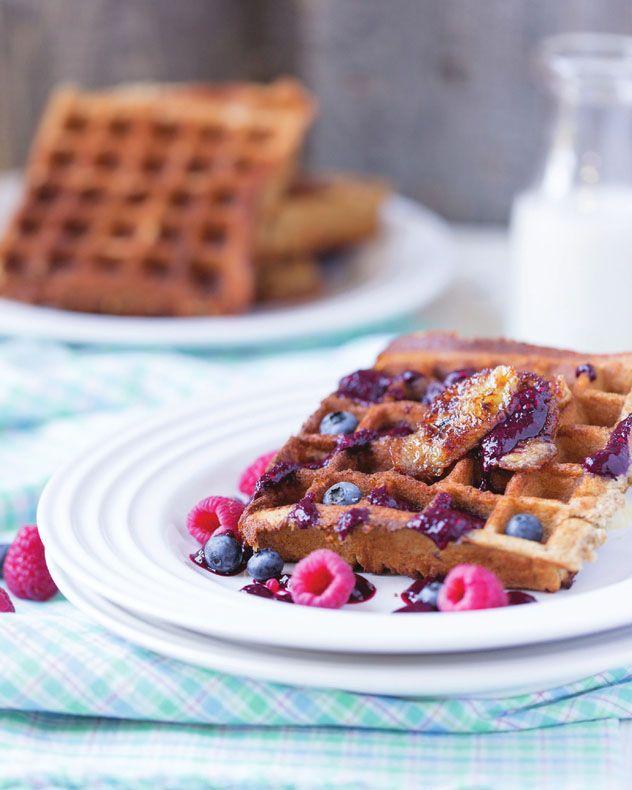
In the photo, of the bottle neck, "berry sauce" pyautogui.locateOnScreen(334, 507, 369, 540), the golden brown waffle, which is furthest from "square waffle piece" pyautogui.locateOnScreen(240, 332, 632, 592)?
the golden brown waffle

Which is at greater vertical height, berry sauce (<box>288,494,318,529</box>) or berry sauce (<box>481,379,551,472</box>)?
berry sauce (<box>481,379,551,472</box>)

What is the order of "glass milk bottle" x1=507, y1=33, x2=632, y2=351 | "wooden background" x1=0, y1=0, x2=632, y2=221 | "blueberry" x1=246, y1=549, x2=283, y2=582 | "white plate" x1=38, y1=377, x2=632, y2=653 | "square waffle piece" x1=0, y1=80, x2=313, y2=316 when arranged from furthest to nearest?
"wooden background" x1=0, y1=0, x2=632, y2=221 → "square waffle piece" x1=0, y1=80, x2=313, y2=316 → "glass milk bottle" x1=507, y1=33, x2=632, y2=351 → "blueberry" x1=246, y1=549, x2=283, y2=582 → "white plate" x1=38, y1=377, x2=632, y2=653

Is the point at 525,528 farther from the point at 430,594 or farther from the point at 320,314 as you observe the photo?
the point at 320,314

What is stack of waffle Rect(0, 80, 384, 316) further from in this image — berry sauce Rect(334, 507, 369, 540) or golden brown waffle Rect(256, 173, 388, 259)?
berry sauce Rect(334, 507, 369, 540)

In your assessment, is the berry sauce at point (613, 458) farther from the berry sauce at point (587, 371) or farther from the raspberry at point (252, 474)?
the raspberry at point (252, 474)

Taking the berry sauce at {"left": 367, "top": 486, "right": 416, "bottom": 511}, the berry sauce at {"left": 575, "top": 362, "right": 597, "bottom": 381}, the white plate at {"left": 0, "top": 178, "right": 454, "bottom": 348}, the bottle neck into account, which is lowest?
the white plate at {"left": 0, "top": 178, "right": 454, "bottom": 348}

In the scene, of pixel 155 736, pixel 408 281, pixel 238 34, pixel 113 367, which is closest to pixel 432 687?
pixel 155 736
